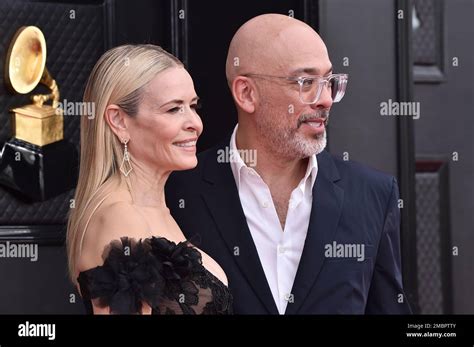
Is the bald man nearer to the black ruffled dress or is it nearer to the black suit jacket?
the black suit jacket

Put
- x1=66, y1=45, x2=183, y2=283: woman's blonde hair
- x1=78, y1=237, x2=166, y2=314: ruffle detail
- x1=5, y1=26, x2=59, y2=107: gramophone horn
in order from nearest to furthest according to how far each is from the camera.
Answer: x1=78, y1=237, x2=166, y2=314: ruffle detail, x1=66, y1=45, x2=183, y2=283: woman's blonde hair, x1=5, y1=26, x2=59, y2=107: gramophone horn

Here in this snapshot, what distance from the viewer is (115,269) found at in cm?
298

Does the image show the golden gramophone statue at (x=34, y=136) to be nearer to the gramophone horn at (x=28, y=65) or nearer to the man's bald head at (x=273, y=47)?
the gramophone horn at (x=28, y=65)

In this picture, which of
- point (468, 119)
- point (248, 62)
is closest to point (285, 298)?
point (248, 62)

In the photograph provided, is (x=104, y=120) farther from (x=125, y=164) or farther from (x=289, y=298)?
(x=289, y=298)

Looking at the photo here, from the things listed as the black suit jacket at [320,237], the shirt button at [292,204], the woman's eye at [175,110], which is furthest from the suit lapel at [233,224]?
the woman's eye at [175,110]

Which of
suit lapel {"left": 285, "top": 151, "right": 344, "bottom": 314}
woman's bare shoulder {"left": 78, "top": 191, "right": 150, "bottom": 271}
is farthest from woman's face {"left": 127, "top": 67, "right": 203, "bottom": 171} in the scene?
suit lapel {"left": 285, "top": 151, "right": 344, "bottom": 314}

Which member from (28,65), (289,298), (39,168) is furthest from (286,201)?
(28,65)

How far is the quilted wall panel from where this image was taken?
3588 mm

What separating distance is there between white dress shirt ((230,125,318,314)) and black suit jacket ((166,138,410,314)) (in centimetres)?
3

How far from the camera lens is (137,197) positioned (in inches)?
122

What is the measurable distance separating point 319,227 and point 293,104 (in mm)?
379
